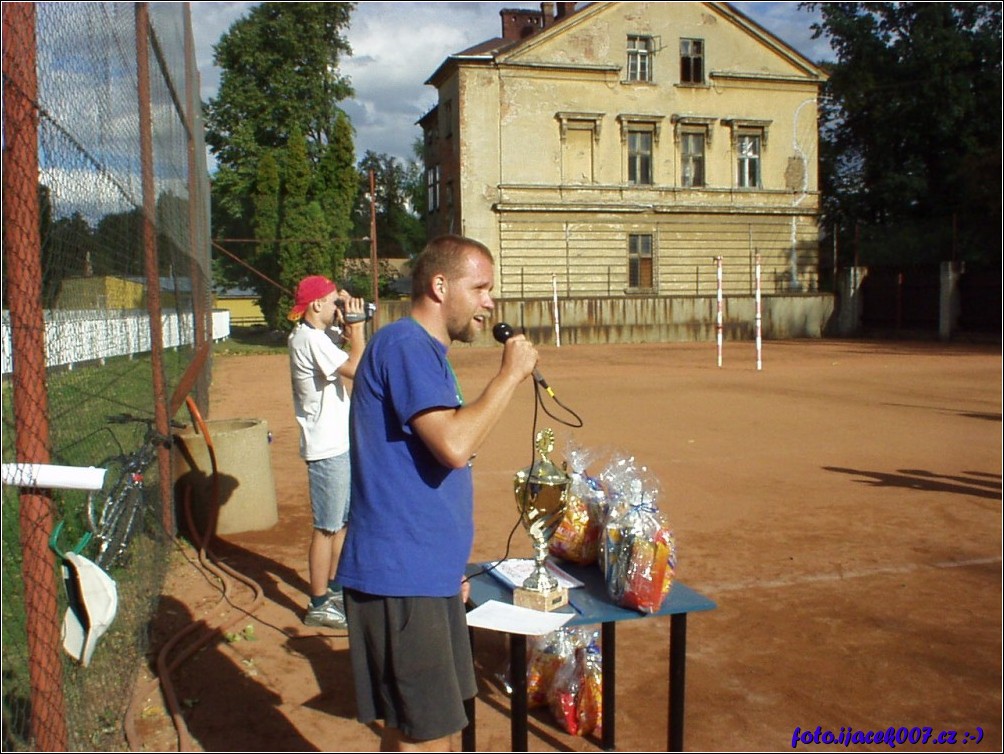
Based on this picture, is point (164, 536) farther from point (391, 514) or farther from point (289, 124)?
point (289, 124)

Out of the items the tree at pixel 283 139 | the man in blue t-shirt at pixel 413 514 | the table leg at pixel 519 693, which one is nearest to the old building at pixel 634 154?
the tree at pixel 283 139

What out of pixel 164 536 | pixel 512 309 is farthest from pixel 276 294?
pixel 164 536

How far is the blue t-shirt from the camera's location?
108 inches

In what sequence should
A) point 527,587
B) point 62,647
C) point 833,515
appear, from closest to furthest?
point 62,647, point 527,587, point 833,515

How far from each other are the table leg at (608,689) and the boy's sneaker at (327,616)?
178 cm

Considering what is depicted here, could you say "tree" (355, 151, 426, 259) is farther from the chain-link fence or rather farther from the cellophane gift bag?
the cellophane gift bag

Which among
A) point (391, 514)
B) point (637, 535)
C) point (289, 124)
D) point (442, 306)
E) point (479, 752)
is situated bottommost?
point (479, 752)

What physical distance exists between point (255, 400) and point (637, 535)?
13360 millimetres

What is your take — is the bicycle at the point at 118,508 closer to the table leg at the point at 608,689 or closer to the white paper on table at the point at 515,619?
the white paper on table at the point at 515,619

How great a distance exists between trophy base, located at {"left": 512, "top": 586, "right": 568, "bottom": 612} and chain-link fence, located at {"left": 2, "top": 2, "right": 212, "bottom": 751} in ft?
4.57

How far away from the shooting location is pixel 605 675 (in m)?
3.80

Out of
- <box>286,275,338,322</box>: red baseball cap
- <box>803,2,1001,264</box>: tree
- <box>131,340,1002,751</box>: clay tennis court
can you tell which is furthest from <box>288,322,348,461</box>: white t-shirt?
<box>803,2,1001,264</box>: tree

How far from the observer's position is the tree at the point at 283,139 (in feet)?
57.4

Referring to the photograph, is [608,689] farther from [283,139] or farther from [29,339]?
[283,139]
